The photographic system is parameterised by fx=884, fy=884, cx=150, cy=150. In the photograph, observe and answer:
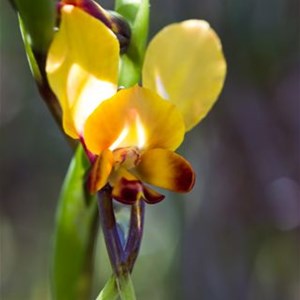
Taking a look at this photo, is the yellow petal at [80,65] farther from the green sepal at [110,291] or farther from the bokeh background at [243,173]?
the bokeh background at [243,173]

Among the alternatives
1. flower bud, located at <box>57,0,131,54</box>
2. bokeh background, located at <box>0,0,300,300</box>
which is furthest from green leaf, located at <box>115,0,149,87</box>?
bokeh background, located at <box>0,0,300,300</box>

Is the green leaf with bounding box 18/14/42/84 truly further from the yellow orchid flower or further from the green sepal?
the green sepal

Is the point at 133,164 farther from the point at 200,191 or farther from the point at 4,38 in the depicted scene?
the point at 4,38

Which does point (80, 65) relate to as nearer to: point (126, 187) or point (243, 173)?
point (126, 187)

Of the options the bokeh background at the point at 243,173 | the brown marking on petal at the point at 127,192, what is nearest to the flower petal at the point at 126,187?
the brown marking on petal at the point at 127,192

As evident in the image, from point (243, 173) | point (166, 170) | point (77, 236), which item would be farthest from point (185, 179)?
point (243, 173)
